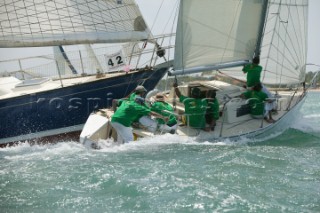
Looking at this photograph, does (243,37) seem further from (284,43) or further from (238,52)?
(284,43)

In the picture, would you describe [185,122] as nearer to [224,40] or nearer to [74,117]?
[224,40]

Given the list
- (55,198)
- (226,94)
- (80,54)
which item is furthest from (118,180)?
(80,54)

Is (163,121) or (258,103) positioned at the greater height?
(258,103)

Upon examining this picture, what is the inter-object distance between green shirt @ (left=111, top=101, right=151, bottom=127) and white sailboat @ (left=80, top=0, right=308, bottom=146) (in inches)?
18.3

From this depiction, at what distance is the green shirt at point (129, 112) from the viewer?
8.78 meters

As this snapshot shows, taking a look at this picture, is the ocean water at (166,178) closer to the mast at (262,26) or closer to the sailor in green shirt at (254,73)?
the sailor in green shirt at (254,73)

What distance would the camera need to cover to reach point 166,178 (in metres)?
6.45

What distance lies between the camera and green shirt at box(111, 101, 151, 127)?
8.78m

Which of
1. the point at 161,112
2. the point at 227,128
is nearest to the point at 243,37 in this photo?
the point at 227,128

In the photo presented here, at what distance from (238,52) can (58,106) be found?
16.2 feet

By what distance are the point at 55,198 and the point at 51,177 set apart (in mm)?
1043

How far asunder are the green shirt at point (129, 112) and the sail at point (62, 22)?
368 cm

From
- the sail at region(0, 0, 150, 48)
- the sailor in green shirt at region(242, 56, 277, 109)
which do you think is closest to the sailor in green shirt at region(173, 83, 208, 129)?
the sailor in green shirt at region(242, 56, 277, 109)

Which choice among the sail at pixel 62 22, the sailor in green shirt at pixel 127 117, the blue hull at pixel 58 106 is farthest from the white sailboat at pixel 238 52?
the sail at pixel 62 22
